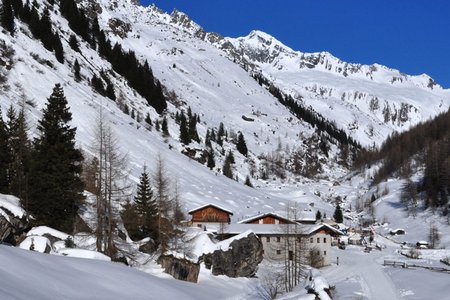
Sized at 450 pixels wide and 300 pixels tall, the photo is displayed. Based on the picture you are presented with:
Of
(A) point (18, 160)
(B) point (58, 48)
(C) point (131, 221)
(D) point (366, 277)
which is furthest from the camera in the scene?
(B) point (58, 48)

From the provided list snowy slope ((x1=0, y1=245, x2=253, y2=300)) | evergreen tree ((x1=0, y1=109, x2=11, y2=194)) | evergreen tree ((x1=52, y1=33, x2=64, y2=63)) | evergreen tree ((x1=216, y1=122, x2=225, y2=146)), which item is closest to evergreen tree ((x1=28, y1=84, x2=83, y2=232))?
evergreen tree ((x1=0, y1=109, x2=11, y2=194))

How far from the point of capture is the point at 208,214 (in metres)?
73.9

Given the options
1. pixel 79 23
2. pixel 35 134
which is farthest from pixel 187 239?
pixel 79 23

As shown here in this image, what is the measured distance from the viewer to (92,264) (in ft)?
77.8

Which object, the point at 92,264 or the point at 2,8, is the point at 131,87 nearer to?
the point at 2,8

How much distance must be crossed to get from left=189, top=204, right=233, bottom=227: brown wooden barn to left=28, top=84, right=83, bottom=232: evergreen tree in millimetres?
35698

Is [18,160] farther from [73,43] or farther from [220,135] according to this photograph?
[220,135]

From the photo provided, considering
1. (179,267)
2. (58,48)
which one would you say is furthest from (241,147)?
(179,267)

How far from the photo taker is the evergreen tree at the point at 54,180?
120 feet

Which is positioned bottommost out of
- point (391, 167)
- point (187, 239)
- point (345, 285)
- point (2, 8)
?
point (345, 285)

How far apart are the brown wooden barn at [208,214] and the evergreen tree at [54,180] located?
35698 mm

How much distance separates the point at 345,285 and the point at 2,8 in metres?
87.6

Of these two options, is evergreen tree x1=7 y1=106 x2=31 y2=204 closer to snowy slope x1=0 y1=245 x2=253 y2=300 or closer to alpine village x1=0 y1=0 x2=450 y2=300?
alpine village x1=0 y1=0 x2=450 y2=300

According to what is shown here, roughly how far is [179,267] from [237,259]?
1258 cm
